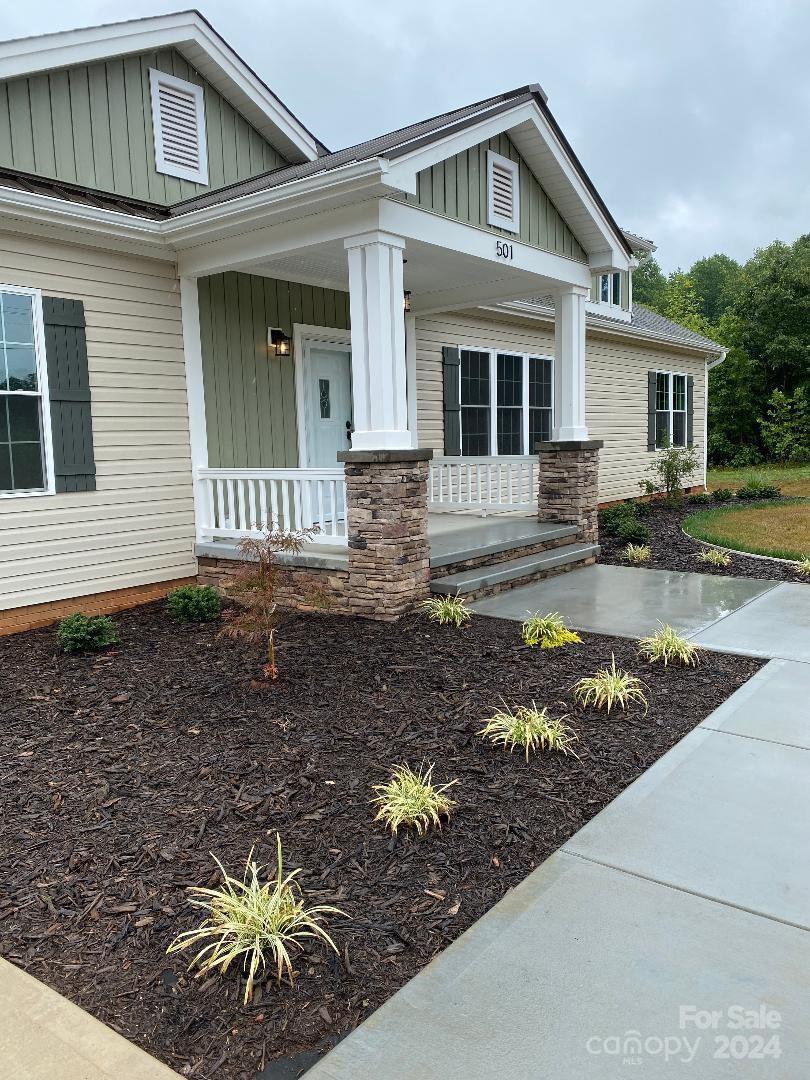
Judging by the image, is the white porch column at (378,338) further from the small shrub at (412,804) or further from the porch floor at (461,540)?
the small shrub at (412,804)

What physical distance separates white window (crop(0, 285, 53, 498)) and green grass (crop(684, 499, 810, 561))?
765cm

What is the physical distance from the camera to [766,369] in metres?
25.6

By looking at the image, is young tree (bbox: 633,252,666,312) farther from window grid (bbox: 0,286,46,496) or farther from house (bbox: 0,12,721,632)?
window grid (bbox: 0,286,46,496)

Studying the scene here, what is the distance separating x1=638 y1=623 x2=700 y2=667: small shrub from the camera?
Result: 5.09m

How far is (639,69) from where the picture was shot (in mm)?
28281

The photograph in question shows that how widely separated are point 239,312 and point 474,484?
13.5 feet

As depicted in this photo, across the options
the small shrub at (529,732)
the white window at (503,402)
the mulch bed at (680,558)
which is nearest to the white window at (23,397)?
the small shrub at (529,732)

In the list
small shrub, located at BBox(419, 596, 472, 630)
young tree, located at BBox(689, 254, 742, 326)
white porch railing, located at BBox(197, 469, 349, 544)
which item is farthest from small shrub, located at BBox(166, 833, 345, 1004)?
young tree, located at BBox(689, 254, 742, 326)

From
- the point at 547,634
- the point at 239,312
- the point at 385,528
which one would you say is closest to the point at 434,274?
the point at 239,312

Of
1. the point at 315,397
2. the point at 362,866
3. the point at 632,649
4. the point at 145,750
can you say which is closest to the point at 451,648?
the point at 632,649

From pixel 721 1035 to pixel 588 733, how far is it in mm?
2049

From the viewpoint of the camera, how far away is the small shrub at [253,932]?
90.6 inches

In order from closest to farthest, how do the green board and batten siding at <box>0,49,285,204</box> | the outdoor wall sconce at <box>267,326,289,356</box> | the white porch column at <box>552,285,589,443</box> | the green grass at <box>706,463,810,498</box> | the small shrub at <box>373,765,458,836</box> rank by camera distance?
the small shrub at <box>373,765,458,836</box>, the green board and batten siding at <box>0,49,285,204</box>, the outdoor wall sconce at <box>267,326,289,356</box>, the white porch column at <box>552,285,589,443</box>, the green grass at <box>706,463,810,498</box>

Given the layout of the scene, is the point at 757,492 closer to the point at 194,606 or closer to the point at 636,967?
the point at 194,606
